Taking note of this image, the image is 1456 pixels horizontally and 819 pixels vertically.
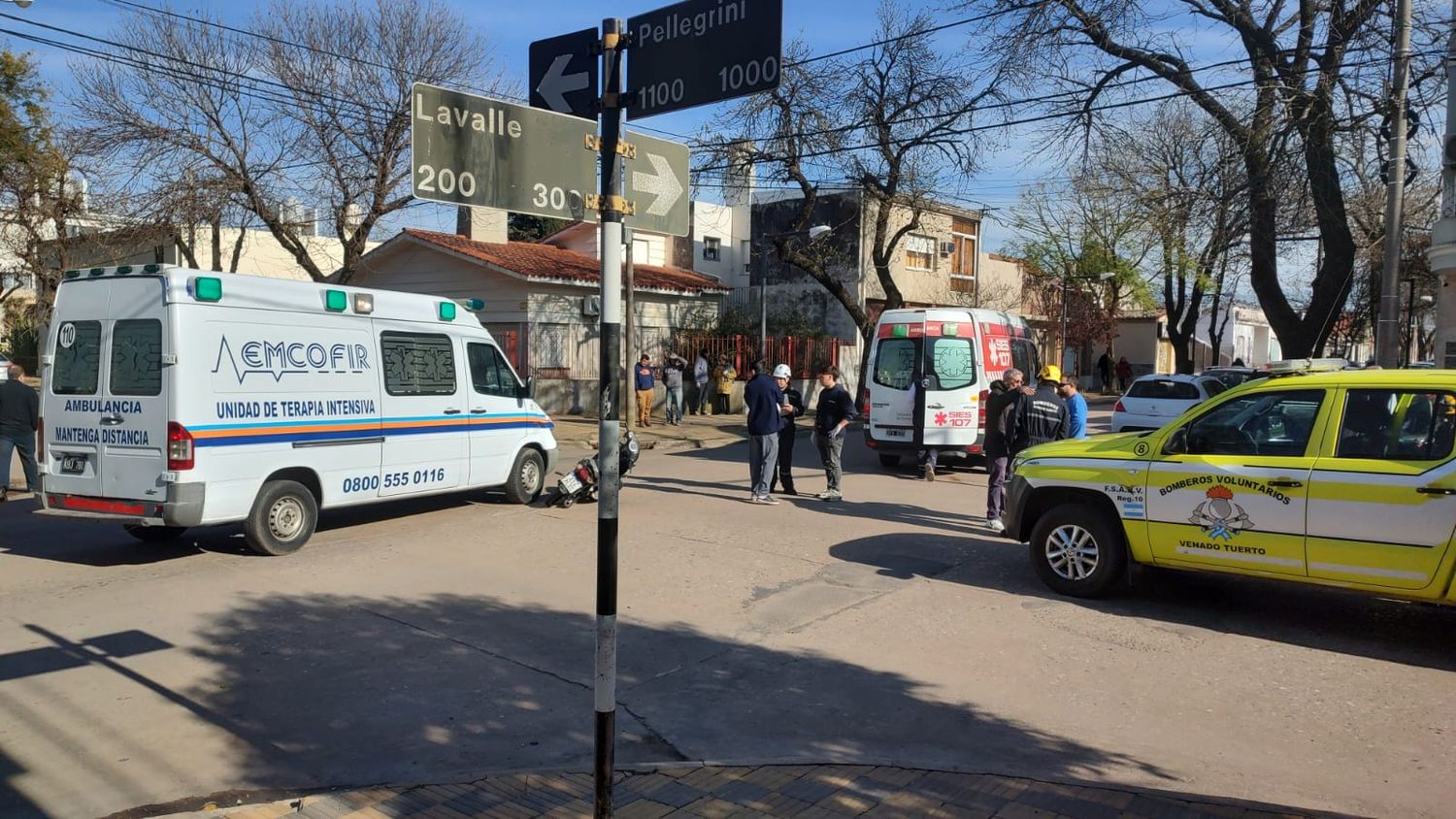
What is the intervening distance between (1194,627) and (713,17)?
5.68 meters

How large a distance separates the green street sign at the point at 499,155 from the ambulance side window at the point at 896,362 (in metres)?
11.8

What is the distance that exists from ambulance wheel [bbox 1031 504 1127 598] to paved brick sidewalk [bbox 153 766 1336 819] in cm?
347

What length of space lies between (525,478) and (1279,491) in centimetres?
804

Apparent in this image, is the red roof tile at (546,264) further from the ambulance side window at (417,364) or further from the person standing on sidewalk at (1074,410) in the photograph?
the person standing on sidewalk at (1074,410)

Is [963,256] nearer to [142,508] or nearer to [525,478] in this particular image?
[525,478]

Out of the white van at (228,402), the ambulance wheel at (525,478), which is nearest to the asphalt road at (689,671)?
the white van at (228,402)

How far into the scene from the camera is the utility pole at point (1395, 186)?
1330 cm

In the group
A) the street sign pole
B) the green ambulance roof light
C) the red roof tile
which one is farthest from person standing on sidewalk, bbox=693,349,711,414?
the street sign pole

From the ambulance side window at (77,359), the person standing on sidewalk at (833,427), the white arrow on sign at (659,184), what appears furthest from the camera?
the person standing on sidewalk at (833,427)

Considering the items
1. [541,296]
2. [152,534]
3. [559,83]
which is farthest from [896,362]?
[559,83]

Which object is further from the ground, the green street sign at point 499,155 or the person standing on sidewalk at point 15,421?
the green street sign at point 499,155

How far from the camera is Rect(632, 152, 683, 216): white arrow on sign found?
3953 millimetres

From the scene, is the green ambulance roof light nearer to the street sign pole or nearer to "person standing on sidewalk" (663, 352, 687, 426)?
the street sign pole

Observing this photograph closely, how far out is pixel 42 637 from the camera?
21.1 ft
